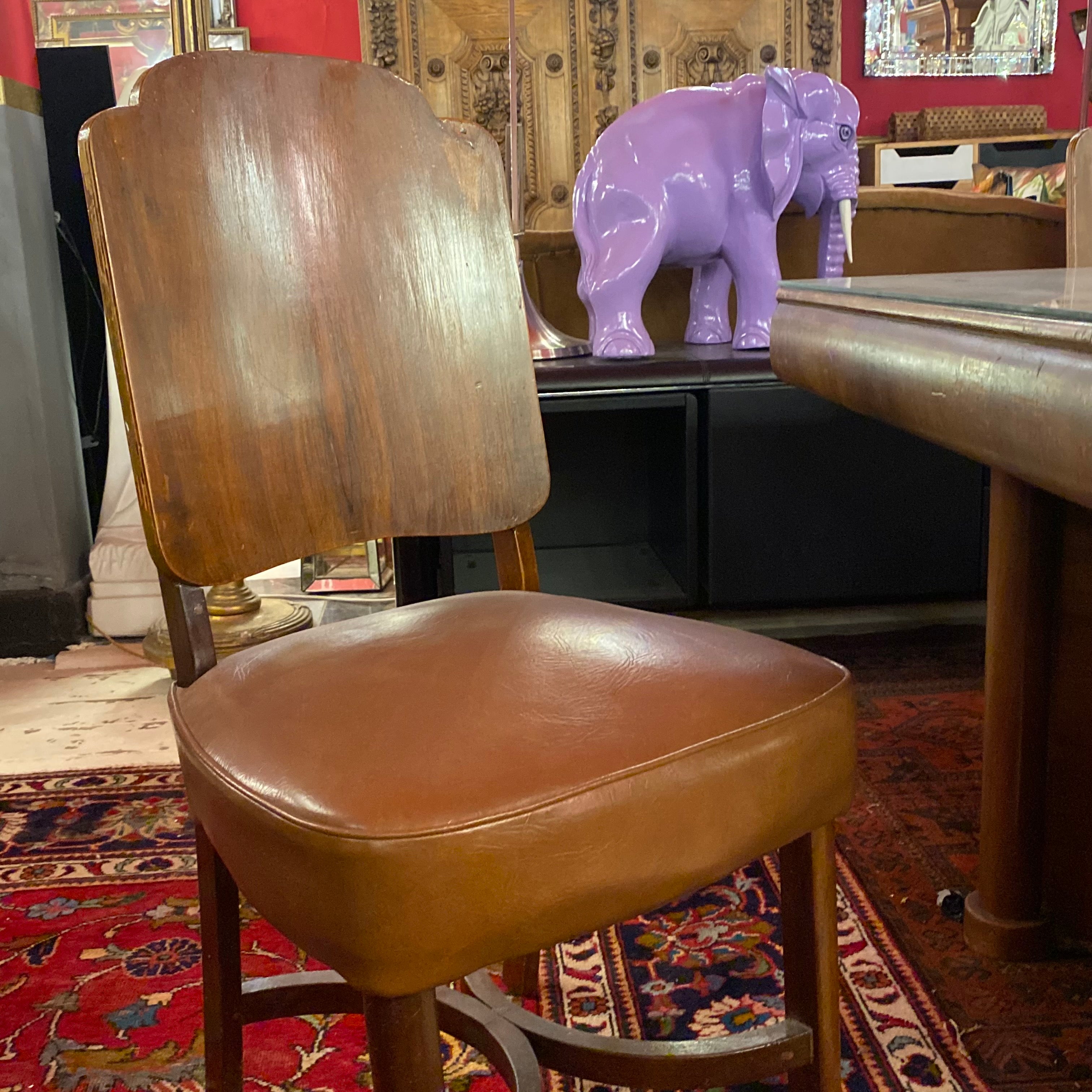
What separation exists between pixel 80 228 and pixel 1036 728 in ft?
7.91

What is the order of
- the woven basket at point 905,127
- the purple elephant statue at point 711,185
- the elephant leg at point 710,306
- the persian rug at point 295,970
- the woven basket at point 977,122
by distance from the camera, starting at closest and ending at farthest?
the persian rug at point 295,970 → the purple elephant statue at point 711,185 → the elephant leg at point 710,306 → the woven basket at point 977,122 → the woven basket at point 905,127

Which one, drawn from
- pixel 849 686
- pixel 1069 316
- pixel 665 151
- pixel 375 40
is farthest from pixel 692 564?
pixel 375 40

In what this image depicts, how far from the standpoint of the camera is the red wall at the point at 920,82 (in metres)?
5.05

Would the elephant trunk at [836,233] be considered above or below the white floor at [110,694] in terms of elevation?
above

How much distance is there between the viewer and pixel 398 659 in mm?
752

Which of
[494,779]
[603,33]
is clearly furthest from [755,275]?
[603,33]

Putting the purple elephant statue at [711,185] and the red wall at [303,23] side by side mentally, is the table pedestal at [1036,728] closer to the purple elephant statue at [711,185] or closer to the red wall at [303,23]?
the purple elephant statue at [711,185]

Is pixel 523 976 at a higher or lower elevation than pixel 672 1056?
lower

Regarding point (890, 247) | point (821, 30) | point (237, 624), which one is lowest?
point (237, 624)

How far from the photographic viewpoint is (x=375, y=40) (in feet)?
16.3

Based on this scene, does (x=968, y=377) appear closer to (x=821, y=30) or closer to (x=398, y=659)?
(x=398, y=659)

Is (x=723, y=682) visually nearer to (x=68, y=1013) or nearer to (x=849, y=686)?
(x=849, y=686)

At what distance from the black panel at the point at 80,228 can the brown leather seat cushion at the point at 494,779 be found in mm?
2006

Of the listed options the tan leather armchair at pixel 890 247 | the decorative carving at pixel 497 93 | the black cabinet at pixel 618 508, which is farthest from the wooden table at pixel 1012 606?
the decorative carving at pixel 497 93
